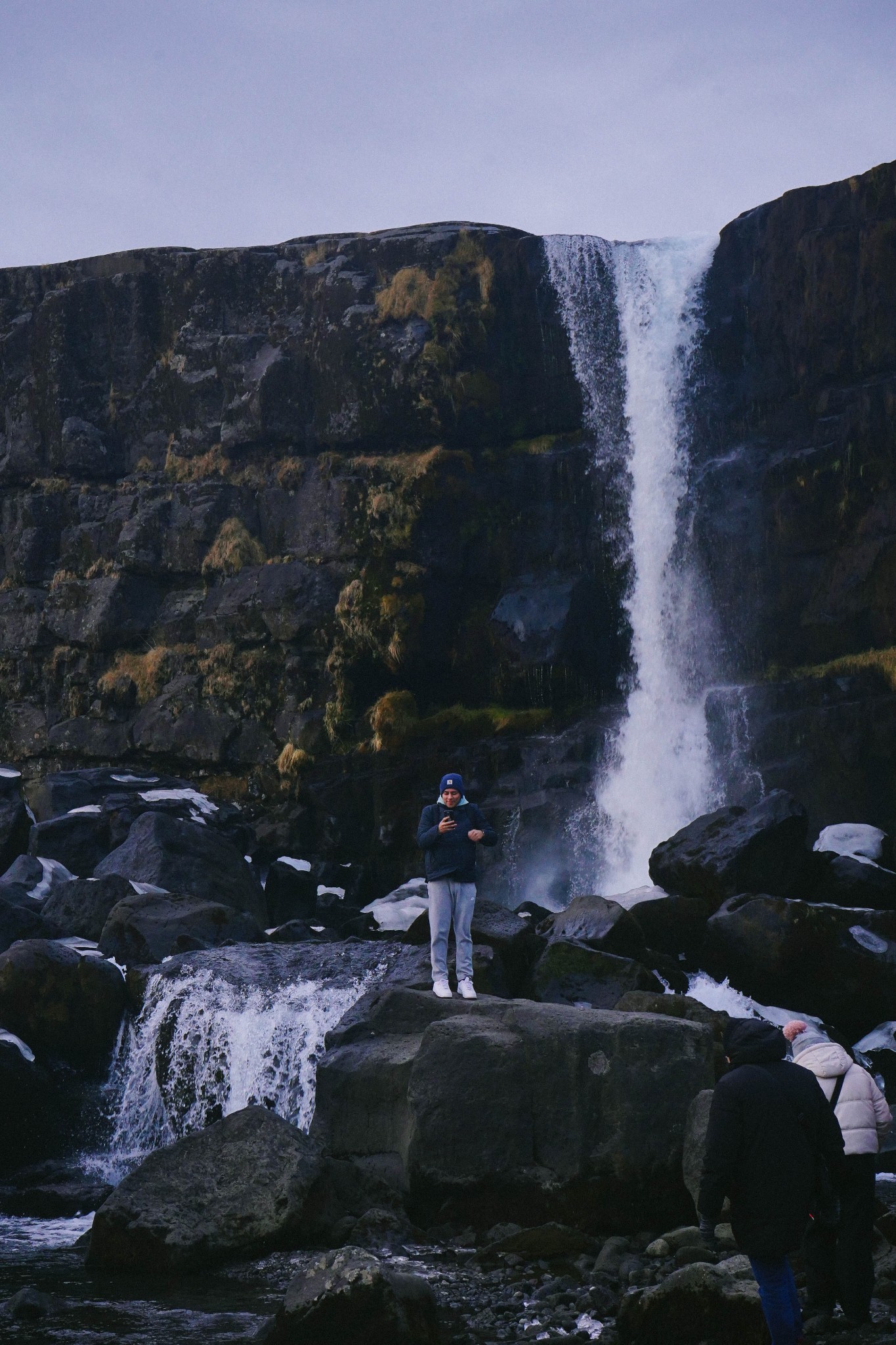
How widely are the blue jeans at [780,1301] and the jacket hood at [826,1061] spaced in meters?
1.34

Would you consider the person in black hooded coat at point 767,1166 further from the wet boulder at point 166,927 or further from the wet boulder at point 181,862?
the wet boulder at point 181,862

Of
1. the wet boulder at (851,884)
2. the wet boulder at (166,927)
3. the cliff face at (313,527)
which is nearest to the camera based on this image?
the wet boulder at (166,927)

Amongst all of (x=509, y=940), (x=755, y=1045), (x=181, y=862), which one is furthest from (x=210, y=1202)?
(x=181, y=862)

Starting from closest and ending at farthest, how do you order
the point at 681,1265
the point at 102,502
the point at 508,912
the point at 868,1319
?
the point at 868,1319 < the point at 681,1265 < the point at 508,912 < the point at 102,502

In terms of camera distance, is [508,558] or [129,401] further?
[129,401]

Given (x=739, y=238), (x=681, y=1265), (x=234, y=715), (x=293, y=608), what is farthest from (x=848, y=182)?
(x=681, y=1265)

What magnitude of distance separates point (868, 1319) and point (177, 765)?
2661cm

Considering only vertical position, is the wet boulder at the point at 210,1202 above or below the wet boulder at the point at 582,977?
below

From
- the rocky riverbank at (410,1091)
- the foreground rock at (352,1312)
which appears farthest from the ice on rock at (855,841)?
the foreground rock at (352,1312)

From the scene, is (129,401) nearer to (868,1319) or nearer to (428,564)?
(428,564)

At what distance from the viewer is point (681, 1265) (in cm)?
991

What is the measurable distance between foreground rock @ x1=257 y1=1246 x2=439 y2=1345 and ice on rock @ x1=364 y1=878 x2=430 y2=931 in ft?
55.1

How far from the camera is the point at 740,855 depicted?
68.3 feet

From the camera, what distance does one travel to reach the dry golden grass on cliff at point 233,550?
111 feet
